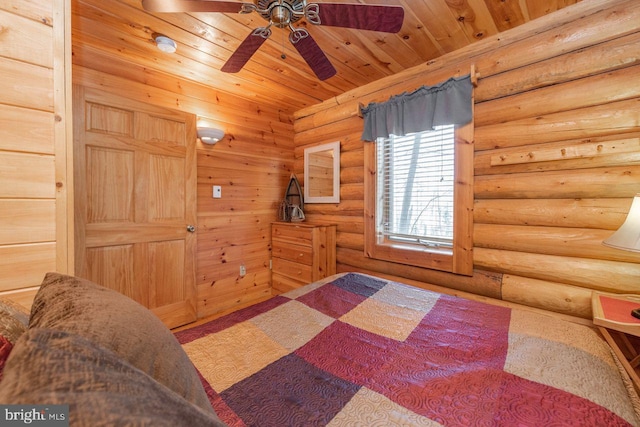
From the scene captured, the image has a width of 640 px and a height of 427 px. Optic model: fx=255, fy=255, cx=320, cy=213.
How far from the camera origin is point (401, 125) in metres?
2.34

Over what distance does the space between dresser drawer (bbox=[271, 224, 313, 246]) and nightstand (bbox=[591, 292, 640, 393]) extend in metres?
2.11

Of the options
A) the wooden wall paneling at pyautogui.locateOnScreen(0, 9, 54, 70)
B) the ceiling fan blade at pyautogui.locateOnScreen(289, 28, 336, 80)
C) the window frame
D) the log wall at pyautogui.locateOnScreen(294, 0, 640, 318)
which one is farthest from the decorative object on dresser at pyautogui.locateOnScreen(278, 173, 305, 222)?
the wooden wall paneling at pyautogui.locateOnScreen(0, 9, 54, 70)

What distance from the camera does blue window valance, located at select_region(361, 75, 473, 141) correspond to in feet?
6.57

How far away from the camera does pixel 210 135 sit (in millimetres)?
2607

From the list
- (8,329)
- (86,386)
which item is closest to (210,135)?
(8,329)

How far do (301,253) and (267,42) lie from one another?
1.99 meters

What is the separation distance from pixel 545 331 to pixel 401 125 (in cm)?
181

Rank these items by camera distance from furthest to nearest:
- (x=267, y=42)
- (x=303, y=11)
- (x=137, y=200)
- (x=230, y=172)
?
(x=230, y=172) → (x=137, y=200) → (x=267, y=42) → (x=303, y=11)

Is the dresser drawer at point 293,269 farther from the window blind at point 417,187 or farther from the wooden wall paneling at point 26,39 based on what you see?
the wooden wall paneling at point 26,39

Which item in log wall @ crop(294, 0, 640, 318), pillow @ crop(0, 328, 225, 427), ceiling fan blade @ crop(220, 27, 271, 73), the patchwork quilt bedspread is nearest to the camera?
pillow @ crop(0, 328, 225, 427)

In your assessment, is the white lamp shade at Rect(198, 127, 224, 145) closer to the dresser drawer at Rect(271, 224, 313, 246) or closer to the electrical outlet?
the electrical outlet

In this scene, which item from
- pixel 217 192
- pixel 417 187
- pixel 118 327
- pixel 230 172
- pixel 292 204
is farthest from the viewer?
pixel 292 204

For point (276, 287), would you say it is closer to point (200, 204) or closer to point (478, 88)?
point (200, 204)

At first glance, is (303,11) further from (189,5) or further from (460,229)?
(460,229)
